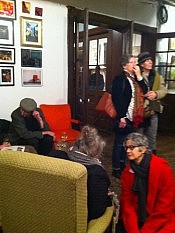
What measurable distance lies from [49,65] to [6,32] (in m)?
0.77

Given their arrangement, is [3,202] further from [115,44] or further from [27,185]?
[115,44]

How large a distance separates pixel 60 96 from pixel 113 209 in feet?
8.81

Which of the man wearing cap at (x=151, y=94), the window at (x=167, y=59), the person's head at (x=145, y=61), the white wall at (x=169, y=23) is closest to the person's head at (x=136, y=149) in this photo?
the man wearing cap at (x=151, y=94)

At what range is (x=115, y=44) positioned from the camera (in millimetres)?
4875

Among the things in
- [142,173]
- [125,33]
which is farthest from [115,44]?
[142,173]

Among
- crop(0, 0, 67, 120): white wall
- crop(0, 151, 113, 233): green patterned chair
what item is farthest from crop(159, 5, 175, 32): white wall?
crop(0, 151, 113, 233): green patterned chair

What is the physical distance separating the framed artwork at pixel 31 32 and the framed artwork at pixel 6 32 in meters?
0.16

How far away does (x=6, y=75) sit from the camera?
132 inches

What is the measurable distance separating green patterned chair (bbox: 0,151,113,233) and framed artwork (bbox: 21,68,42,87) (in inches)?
93.5

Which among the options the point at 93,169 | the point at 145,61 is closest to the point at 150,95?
the point at 145,61

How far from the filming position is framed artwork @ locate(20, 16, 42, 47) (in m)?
3.43

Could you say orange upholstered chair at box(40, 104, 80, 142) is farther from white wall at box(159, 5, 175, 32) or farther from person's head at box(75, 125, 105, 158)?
white wall at box(159, 5, 175, 32)

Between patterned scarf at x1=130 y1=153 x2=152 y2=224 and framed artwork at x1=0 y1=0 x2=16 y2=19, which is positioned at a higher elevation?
framed artwork at x1=0 y1=0 x2=16 y2=19

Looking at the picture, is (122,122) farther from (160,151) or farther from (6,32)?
(6,32)
